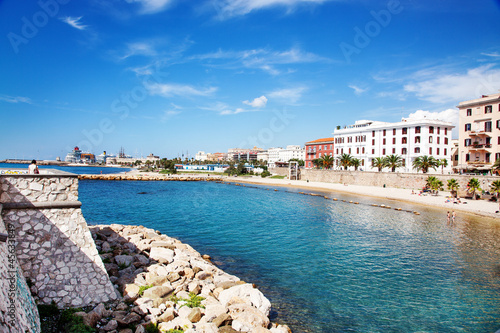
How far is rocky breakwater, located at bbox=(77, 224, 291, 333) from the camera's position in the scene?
8.77 m

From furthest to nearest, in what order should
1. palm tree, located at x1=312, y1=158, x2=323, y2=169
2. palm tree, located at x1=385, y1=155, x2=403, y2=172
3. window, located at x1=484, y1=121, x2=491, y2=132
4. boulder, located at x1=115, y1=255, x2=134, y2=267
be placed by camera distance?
palm tree, located at x1=312, y1=158, x2=323, y2=169, palm tree, located at x1=385, y1=155, x2=403, y2=172, window, located at x1=484, y1=121, x2=491, y2=132, boulder, located at x1=115, y1=255, x2=134, y2=267

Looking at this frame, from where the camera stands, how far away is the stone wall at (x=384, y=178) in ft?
150

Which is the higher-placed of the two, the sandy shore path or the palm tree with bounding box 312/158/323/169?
the palm tree with bounding box 312/158/323/169

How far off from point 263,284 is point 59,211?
31.0 ft

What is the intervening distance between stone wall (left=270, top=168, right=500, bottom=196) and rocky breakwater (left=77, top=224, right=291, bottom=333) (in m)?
46.0

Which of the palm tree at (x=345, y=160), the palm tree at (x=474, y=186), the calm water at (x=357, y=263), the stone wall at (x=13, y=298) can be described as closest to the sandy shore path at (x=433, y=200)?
Answer: the palm tree at (x=474, y=186)

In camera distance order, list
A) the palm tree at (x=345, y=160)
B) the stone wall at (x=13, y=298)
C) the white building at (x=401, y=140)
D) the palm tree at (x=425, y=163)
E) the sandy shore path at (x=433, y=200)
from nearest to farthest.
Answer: the stone wall at (x=13, y=298)
the sandy shore path at (x=433, y=200)
the palm tree at (x=425, y=163)
the white building at (x=401, y=140)
the palm tree at (x=345, y=160)

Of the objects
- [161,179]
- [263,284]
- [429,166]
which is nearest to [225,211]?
[263,284]

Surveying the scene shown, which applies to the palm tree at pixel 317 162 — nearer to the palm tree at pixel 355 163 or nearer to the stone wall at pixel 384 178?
the stone wall at pixel 384 178

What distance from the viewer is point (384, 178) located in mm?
60812

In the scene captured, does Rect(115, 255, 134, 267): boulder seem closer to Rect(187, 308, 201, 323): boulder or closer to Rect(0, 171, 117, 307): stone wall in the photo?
Rect(0, 171, 117, 307): stone wall

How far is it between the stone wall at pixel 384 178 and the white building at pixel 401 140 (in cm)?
538

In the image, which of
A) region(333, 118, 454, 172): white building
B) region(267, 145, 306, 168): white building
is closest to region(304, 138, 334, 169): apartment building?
region(333, 118, 454, 172): white building

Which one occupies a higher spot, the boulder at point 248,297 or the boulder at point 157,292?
the boulder at point 157,292
